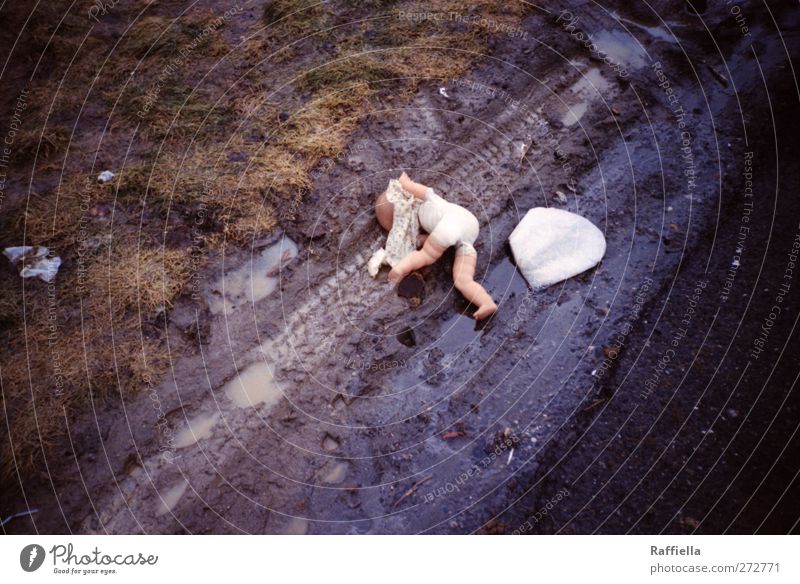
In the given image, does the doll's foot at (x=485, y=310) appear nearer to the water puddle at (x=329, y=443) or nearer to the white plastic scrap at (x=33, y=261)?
the water puddle at (x=329, y=443)

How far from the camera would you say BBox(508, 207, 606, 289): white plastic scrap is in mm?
3621

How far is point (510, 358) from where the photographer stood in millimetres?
3355

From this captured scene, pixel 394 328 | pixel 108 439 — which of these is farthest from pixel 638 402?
pixel 108 439

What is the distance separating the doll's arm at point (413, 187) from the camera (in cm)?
352

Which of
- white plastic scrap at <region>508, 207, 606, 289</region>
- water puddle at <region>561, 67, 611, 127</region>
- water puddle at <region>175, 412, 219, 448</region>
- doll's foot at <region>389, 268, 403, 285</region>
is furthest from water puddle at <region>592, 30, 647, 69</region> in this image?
water puddle at <region>175, 412, 219, 448</region>

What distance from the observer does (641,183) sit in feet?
13.0

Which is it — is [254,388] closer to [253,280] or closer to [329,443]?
[329,443]

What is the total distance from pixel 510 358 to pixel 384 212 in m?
1.47

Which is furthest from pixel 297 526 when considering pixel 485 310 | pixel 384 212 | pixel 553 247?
pixel 553 247

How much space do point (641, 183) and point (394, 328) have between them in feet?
8.29

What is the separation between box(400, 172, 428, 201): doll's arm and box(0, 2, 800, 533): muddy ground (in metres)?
0.36

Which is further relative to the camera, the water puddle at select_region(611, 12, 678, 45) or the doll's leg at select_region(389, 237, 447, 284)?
the water puddle at select_region(611, 12, 678, 45)

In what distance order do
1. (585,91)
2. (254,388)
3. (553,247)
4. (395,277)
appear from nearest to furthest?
(254,388), (395,277), (553,247), (585,91)

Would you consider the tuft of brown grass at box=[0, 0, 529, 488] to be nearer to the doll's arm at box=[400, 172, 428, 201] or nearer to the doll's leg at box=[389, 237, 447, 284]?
the doll's arm at box=[400, 172, 428, 201]
